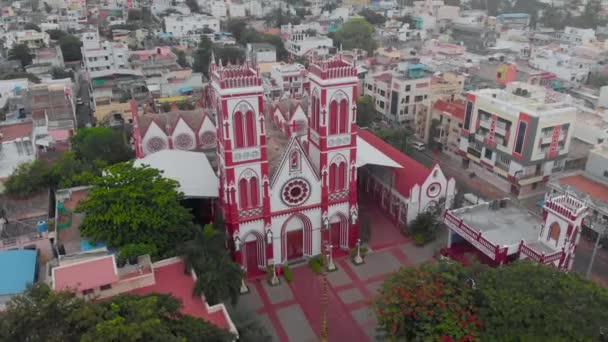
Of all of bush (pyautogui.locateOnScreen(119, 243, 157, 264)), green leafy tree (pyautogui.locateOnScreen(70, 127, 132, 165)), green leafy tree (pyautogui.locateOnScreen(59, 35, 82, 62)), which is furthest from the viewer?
green leafy tree (pyautogui.locateOnScreen(59, 35, 82, 62))

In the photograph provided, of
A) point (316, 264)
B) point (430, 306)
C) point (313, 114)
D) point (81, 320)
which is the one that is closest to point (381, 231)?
point (316, 264)

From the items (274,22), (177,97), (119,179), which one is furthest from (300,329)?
(274,22)

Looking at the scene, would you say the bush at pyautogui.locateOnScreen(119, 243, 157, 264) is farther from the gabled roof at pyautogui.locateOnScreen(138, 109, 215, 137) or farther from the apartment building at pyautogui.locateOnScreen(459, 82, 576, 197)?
the apartment building at pyautogui.locateOnScreen(459, 82, 576, 197)

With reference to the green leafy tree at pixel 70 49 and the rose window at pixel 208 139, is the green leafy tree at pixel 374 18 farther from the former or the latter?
the rose window at pixel 208 139

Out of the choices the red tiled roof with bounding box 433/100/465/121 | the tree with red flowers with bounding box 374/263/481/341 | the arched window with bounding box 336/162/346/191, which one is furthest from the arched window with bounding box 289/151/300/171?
the red tiled roof with bounding box 433/100/465/121

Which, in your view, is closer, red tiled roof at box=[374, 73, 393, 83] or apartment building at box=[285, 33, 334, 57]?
red tiled roof at box=[374, 73, 393, 83]

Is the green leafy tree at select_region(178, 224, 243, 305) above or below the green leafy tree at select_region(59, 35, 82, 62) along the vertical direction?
below
